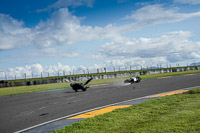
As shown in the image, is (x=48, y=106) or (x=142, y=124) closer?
(x=142, y=124)

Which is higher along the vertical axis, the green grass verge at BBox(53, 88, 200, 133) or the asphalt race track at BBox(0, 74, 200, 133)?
the green grass verge at BBox(53, 88, 200, 133)

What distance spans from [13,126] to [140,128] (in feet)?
14.0

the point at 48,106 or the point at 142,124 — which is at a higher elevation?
the point at 142,124

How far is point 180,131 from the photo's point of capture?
4.50 meters

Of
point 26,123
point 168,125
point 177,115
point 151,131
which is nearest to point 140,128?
point 151,131

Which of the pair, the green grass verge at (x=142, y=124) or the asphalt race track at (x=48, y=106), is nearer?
the green grass verge at (x=142, y=124)

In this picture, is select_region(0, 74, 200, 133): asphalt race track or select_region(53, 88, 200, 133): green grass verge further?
select_region(0, 74, 200, 133): asphalt race track

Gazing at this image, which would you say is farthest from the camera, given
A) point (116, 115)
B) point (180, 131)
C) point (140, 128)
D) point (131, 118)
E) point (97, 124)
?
point (116, 115)

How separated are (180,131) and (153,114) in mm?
2031

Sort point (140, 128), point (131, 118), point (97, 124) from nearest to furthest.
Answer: point (140, 128) < point (97, 124) < point (131, 118)

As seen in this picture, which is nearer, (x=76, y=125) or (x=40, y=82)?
(x=76, y=125)

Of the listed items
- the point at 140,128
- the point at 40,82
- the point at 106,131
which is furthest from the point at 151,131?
the point at 40,82

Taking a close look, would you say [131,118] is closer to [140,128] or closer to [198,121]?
[140,128]

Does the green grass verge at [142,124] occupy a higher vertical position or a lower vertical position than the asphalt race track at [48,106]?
higher
